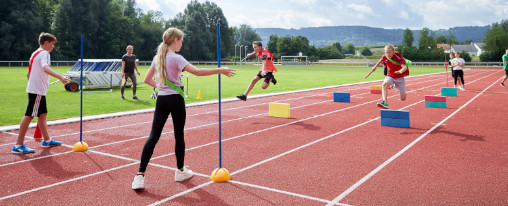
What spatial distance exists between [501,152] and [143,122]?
297 inches

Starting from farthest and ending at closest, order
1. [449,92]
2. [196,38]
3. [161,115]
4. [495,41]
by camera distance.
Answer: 1. [495,41]
2. [196,38]
3. [449,92]
4. [161,115]

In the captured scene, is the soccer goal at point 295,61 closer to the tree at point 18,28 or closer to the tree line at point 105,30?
the tree line at point 105,30

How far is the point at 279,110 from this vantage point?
33.6 ft

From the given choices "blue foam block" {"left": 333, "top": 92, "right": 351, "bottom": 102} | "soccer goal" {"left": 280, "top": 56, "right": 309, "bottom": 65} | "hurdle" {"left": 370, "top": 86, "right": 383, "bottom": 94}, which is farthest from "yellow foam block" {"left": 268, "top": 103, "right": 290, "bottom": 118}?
"soccer goal" {"left": 280, "top": 56, "right": 309, "bottom": 65}

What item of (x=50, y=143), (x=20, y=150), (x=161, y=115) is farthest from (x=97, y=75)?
(x=161, y=115)

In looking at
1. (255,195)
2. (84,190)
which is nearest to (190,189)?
(255,195)

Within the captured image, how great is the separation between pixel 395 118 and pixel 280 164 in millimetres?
4290

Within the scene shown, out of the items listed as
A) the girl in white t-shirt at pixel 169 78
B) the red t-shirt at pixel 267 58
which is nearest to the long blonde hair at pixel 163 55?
the girl in white t-shirt at pixel 169 78

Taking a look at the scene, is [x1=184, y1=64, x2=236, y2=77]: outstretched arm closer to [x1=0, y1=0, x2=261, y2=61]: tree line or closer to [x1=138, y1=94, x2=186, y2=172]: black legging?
A: [x1=138, y1=94, x2=186, y2=172]: black legging

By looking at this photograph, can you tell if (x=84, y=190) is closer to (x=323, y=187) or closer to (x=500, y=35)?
(x=323, y=187)

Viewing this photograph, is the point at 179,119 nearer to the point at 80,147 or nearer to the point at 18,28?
the point at 80,147

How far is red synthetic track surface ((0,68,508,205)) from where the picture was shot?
4.31 meters

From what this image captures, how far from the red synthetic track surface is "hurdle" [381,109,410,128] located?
0.73ft

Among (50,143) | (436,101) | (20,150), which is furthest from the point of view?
(436,101)
